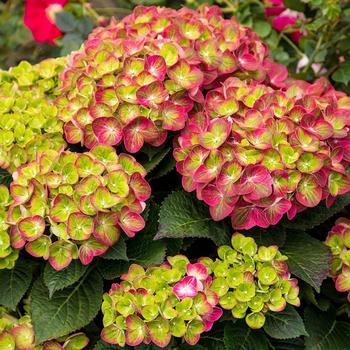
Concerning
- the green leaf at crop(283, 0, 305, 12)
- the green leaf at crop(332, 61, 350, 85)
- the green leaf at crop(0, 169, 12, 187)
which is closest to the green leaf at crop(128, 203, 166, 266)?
the green leaf at crop(0, 169, 12, 187)

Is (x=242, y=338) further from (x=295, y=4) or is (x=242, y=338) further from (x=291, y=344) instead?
(x=295, y=4)

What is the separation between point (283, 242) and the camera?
4.06 ft

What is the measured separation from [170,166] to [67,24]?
865 mm

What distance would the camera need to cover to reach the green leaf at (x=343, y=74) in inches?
66.0

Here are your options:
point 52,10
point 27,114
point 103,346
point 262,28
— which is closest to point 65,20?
point 52,10

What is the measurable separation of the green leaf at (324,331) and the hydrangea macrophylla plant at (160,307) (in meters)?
0.23

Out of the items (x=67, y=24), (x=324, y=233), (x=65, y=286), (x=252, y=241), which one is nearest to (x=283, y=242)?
(x=252, y=241)

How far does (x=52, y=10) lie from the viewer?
2004 millimetres

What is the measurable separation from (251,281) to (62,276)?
31 cm

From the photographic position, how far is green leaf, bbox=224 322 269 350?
1.19 meters

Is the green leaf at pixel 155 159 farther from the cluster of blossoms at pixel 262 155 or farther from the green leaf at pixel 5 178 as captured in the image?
the green leaf at pixel 5 178

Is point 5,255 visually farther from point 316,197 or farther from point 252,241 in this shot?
point 316,197

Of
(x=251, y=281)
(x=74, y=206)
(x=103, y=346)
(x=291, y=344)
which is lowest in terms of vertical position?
(x=291, y=344)

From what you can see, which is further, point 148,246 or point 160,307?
point 148,246
